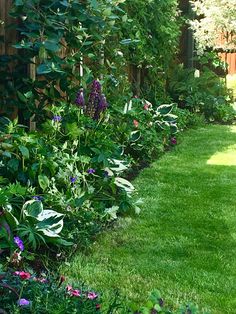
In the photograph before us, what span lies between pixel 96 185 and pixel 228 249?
3.43ft

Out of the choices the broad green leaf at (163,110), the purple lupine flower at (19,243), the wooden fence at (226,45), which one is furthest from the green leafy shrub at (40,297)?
the wooden fence at (226,45)

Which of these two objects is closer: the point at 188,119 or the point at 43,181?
the point at 43,181

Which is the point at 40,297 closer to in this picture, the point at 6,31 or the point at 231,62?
the point at 6,31

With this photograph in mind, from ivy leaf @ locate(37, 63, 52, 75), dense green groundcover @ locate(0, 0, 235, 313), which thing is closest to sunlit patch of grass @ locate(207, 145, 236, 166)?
dense green groundcover @ locate(0, 0, 235, 313)

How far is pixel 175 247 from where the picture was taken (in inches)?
161

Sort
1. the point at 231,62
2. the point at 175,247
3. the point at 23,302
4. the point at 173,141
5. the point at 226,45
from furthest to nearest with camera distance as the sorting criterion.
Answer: the point at 231,62
the point at 226,45
the point at 173,141
the point at 175,247
the point at 23,302

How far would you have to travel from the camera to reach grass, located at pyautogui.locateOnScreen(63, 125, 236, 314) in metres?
3.37

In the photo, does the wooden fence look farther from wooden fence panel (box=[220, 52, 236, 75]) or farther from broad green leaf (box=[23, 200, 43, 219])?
broad green leaf (box=[23, 200, 43, 219])

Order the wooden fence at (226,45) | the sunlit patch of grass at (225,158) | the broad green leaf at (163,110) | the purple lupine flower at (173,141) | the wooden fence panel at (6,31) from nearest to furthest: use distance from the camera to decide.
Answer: the wooden fence panel at (6,31)
the sunlit patch of grass at (225,158)
the broad green leaf at (163,110)
the purple lupine flower at (173,141)
the wooden fence at (226,45)

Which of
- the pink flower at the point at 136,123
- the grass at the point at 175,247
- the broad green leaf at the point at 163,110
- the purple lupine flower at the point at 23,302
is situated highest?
the broad green leaf at the point at 163,110

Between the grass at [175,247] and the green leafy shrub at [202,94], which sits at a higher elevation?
the green leafy shrub at [202,94]

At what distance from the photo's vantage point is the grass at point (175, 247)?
133 inches

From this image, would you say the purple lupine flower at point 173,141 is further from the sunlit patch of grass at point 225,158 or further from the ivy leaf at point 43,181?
the ivy leaf at point 43,181

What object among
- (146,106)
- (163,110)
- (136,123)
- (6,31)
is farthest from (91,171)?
(163,110)
